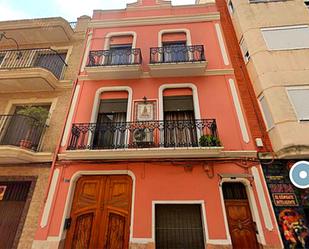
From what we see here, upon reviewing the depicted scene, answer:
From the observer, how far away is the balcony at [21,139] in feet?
18.4

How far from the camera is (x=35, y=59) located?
829 cm

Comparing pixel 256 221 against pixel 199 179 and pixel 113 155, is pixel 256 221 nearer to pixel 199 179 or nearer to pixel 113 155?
pixel 199 179

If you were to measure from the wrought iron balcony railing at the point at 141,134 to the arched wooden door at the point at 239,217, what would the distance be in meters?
1.74

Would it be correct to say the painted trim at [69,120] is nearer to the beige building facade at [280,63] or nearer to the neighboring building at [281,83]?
the neighboring building at [281,83]

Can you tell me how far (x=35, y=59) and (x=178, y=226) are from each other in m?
9.30

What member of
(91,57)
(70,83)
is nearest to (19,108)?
(70,83)

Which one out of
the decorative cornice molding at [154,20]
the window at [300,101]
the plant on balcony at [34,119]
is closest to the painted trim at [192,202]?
the window at [300,101]

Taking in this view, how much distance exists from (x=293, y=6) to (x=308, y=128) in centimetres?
562

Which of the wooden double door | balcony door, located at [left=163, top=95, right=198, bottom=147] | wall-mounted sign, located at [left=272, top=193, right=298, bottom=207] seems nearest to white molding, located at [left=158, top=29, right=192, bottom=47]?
balcony door, located at [left=163, top=95, right=198, bottom=147]

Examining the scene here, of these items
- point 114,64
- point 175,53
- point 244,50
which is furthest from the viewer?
point 175,53

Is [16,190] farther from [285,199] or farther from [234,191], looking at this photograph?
[285,199]

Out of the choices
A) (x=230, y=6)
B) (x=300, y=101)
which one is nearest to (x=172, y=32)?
(x=230, y=6)

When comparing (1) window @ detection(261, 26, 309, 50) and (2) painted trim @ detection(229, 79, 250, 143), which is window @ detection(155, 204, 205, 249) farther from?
(1) window @ detection(261, 26, 309, 50)

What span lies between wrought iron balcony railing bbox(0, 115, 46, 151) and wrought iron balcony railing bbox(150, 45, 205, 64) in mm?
5220
